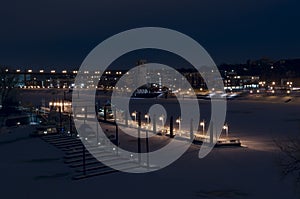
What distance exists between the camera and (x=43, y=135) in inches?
664

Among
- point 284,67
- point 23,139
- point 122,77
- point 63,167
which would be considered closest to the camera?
point 63,167

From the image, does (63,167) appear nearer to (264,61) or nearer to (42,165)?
(42,165)

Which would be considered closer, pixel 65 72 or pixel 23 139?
pixel 23 139

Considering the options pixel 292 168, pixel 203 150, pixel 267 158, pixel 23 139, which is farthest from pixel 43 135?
pixel 292 168

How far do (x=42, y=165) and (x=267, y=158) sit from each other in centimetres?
659

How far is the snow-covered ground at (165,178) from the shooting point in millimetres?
9742

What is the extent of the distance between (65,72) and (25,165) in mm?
94859

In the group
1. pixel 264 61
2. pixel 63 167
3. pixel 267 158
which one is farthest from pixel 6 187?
pixel 264 61

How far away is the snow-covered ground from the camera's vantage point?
974 cm

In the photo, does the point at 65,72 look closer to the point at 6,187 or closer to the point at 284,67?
the point at 284,67

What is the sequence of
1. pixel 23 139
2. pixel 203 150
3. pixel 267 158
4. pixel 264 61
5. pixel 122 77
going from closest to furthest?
pixel 267 158 → pixel 203 150 → pixel 23 139 → pixel 122 77 → pixel 264 61

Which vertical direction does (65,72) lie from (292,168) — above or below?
above

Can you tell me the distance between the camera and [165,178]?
10875 mm

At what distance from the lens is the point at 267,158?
13227 mm
